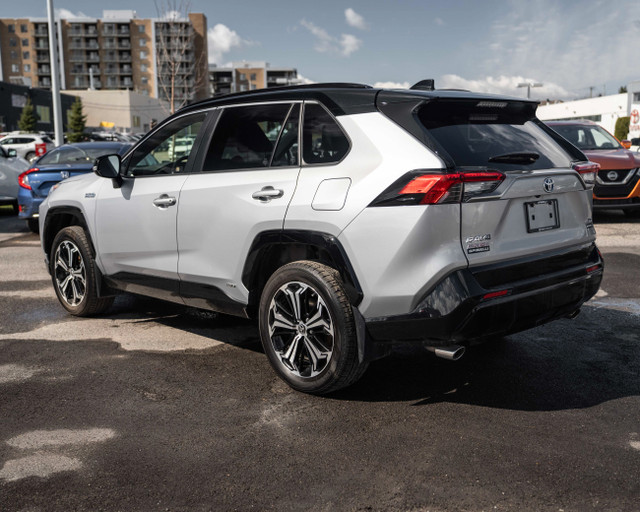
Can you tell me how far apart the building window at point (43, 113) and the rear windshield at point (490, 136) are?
82339 mm

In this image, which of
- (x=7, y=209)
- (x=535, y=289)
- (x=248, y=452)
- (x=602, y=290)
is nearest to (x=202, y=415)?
(x=248, y=452)

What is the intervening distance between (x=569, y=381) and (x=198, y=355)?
2493 millimetres

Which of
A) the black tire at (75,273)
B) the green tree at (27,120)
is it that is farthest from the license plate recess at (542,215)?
the green tree at (27,120)

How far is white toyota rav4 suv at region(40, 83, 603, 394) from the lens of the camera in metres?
3.41

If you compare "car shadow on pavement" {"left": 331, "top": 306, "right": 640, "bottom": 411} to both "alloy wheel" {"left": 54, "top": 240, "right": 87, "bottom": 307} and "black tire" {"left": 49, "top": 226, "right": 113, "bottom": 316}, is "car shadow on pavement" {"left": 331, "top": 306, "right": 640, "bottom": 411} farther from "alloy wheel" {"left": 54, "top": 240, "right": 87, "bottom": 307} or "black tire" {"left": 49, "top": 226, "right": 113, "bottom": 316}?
"alloy wheel" {"left": 54, "top": 240, "right": 87, "bottom": 307}

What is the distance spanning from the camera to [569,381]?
4199 millimetres

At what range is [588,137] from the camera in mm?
12922

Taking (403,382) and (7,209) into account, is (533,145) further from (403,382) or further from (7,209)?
(7,209)

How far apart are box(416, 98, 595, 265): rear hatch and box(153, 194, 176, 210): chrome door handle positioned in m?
1.90

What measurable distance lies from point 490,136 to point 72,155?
30.8 feet

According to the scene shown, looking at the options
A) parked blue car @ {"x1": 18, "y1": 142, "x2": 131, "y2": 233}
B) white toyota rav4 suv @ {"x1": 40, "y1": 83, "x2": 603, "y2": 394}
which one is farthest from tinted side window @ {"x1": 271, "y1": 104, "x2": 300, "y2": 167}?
parked blue car @ {"x1": 18, "y1": 142, "x2": 131, "y2": 233}

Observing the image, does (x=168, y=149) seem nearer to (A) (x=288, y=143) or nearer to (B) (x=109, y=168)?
(B) (x=109, y=168)

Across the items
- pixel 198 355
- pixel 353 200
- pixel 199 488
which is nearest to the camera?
pixel 199 488

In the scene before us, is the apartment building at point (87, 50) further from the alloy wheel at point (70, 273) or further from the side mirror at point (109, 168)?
the side mirror at point (109, 168)
